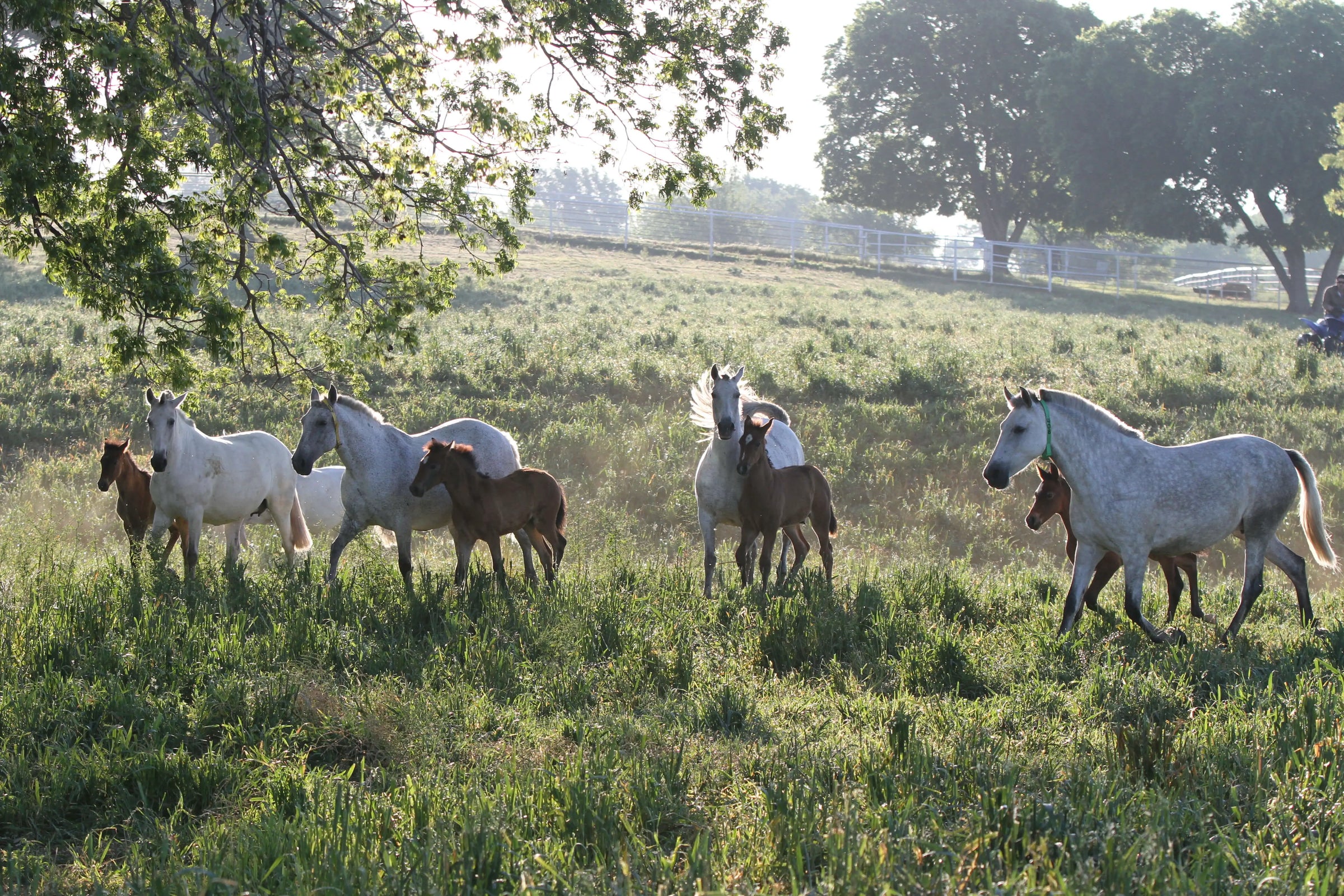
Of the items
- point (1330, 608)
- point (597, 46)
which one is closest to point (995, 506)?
point (1330, 608)

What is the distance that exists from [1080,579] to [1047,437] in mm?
1049

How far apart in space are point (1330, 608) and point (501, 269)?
25.8 feet

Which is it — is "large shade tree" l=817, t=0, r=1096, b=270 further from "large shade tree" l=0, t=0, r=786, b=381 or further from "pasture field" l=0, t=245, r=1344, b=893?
"large shade tree" l=0, t=0, r=786, b=381

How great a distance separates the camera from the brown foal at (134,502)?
391 inches

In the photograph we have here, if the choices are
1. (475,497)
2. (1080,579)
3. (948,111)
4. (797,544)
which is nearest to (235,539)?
(475,497)

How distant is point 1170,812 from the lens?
14.0 ft

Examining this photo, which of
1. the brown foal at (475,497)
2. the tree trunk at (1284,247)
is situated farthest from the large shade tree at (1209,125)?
the brown foal at (475,497)

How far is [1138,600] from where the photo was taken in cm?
775

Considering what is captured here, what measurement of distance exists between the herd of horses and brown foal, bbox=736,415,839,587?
0.06ft

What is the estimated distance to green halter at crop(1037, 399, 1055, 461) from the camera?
800 centimetres

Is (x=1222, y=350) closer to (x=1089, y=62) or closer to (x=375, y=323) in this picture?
(x=375, y=323)

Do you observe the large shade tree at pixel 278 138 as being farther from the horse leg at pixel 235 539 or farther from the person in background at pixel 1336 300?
the person in background at pixel 1336 300

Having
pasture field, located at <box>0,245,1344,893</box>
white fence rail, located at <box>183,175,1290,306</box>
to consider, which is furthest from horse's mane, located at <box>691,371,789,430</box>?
white fence rail, located at <box>183,175,1290,306</box>

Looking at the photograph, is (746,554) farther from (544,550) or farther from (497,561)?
(497,561)
